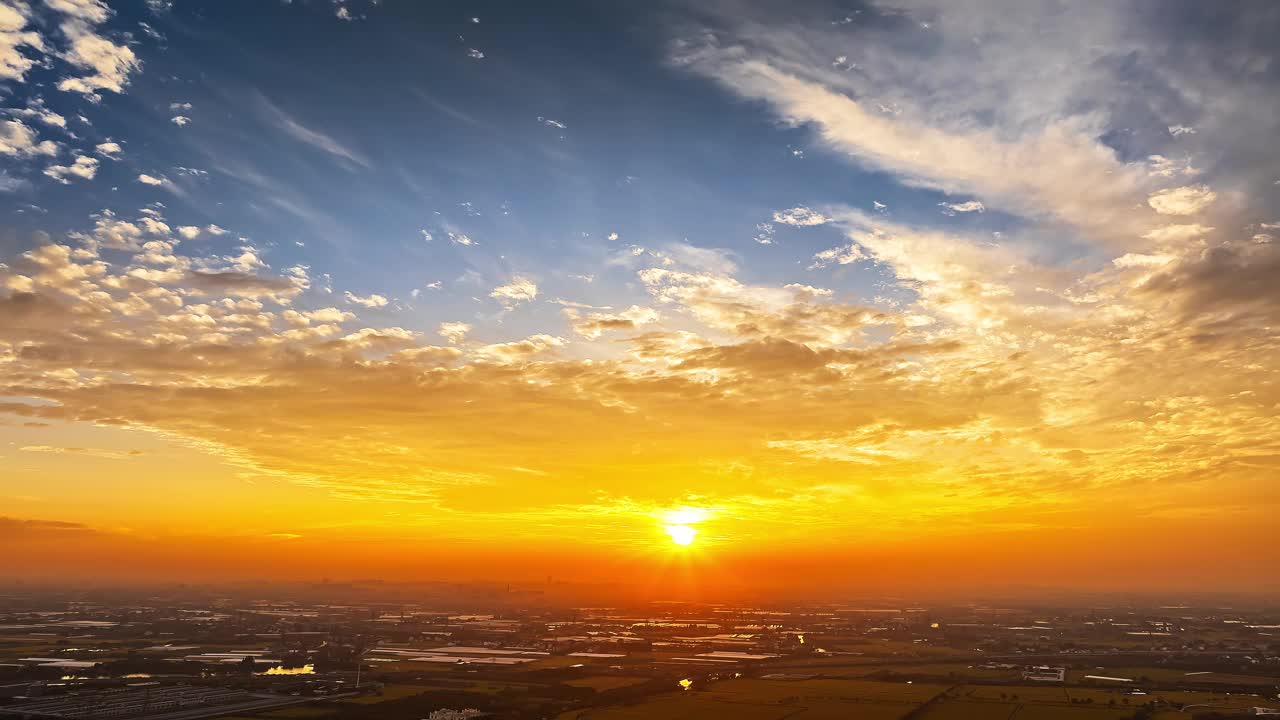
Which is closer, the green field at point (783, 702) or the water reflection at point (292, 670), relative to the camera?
the green field at point (783, 702)

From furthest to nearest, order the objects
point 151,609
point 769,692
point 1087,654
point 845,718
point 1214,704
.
→ point 151,609 < point 1087,654 < point 769,692 < point 1214,704 < point 845,718

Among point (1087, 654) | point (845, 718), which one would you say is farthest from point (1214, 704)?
point (1087, 654)

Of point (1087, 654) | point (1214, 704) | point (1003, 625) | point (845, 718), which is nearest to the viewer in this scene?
point (845, 718)

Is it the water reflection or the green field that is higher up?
the green field

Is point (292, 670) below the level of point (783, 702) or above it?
below

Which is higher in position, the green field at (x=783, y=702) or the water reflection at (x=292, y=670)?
the green field at (x=783, y=702)

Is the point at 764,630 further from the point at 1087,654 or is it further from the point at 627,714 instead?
the point at 627,714

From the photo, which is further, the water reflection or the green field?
the water reflection

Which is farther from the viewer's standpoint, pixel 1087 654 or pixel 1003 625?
pixel 1003 625

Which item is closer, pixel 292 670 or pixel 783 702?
pixel 783 702
